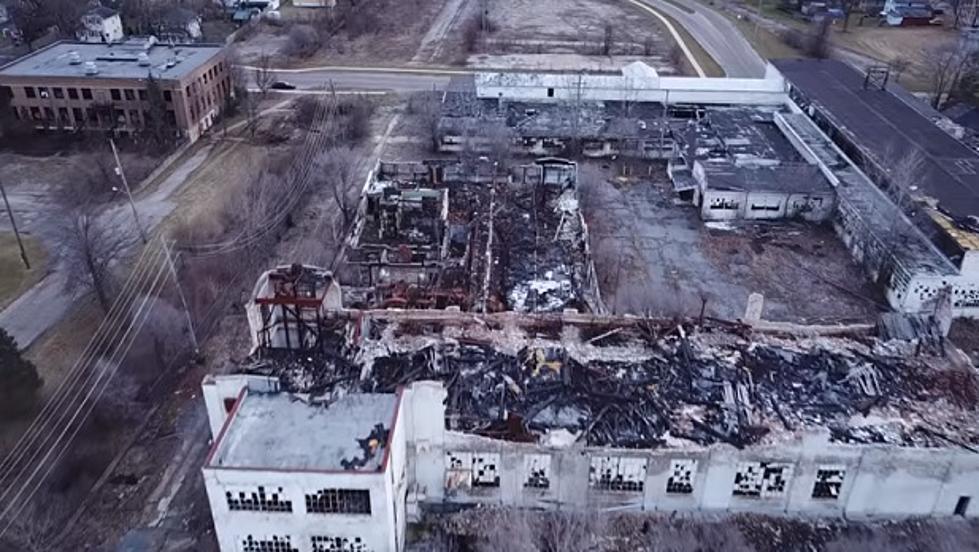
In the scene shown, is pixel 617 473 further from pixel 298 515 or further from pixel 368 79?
pixel 368 79

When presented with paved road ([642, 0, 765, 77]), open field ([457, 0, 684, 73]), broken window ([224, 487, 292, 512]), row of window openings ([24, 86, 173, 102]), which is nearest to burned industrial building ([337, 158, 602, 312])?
broken window ([224, 487, 292, 512])

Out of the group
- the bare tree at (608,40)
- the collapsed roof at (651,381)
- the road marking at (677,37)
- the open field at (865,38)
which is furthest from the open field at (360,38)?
→ the collapsed roof at (651,381)

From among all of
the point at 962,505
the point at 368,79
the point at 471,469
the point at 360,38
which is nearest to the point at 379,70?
the point at 368,79

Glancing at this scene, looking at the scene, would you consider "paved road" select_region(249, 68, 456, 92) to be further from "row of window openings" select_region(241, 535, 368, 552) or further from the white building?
"row of window openings" select_region(241, 535, 368, 552)

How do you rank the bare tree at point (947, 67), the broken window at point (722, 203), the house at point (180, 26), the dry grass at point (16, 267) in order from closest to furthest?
the dry grass at point (16, 267) < the broken window at point (722, 203) < the bare tree at point (947, 67) < the house at point (180, 26)

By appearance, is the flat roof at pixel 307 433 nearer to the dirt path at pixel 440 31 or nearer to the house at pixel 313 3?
the dirt path at pixel 440 31

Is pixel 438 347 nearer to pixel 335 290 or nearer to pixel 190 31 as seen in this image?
pixel 335 290
